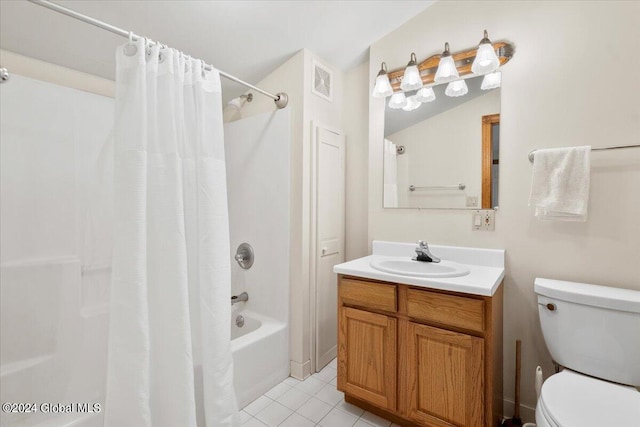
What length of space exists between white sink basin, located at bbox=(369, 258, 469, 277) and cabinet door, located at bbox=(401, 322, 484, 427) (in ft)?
0.92

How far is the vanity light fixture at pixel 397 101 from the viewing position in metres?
2.04

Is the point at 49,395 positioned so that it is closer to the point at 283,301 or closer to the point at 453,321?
the point at 283,301

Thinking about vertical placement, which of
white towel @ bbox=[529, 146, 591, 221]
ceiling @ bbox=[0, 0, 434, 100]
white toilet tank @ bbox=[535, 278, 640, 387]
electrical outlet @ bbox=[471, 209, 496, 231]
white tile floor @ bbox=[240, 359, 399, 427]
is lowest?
white tile floor @ bbox=[240, 359, 399, 427]

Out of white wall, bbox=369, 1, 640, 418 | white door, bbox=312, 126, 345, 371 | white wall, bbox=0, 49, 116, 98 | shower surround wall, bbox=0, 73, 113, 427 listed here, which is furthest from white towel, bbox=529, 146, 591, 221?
white wall, bbox=0, 49, 116, 98

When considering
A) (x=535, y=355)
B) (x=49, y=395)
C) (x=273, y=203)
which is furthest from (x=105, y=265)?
(x=535, y=355)

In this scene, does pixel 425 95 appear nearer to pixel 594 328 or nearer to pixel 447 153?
pixel 447 153

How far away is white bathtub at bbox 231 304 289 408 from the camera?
5.58 feet

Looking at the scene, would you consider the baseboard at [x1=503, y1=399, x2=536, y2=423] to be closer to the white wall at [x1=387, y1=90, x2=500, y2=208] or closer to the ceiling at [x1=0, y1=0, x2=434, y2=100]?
the white wall at [x1=387, y1=90, x2=500, y2=208]

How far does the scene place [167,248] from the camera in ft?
3.81

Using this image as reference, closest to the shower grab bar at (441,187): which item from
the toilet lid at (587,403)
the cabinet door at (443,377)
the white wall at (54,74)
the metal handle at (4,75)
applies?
the cabinet door at (443,377)

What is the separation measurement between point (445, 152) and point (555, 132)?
0.56 meters

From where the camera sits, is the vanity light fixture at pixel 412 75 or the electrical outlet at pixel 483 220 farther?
the vanity light fixture at pixel 412 75

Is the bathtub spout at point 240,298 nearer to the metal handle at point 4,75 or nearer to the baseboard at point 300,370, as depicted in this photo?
the baseboard at point 300,370

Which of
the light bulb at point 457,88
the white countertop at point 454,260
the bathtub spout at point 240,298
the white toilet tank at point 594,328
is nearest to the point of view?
the white toilet tank at point 594,328
